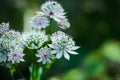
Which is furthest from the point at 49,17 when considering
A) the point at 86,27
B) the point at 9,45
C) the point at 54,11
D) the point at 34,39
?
the point at 86,27

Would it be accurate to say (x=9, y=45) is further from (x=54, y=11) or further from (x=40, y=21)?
(x=54, y=11)

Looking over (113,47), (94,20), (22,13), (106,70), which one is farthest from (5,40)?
(94,20)

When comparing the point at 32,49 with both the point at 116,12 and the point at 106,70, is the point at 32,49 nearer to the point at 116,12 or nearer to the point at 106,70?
the point at 106,70

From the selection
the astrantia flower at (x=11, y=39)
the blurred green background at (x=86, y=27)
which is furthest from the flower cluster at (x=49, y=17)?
the blurred green background at (x=86, y=27)

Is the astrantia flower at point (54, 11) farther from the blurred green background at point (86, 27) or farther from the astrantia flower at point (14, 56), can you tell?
the blurred green background at point (86, 27)

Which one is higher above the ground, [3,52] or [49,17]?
[49,17]
